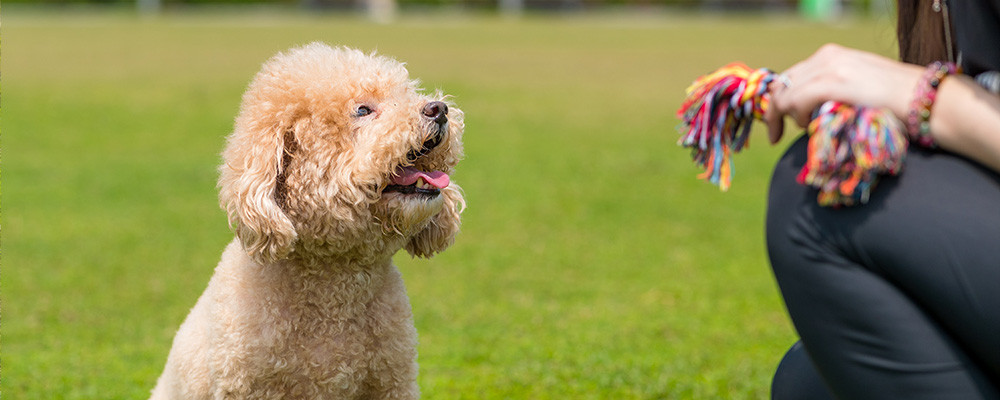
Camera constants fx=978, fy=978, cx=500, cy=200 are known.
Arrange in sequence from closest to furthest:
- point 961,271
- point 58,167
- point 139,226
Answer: point 961,271
point 139,226
point 58,167

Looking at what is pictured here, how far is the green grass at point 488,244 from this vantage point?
4164 mm

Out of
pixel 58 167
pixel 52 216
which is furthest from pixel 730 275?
pixel 58 167

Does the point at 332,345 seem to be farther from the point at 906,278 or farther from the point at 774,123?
the point at 906,278

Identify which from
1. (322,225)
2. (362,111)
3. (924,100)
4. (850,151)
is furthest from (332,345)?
(924,100)

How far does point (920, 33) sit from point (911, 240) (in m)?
0.58

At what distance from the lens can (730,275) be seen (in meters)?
5.96

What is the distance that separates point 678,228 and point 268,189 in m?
5.36

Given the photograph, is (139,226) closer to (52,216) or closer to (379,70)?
(52,216)

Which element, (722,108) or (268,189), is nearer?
(722,108)

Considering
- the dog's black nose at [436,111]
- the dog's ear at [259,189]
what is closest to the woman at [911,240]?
the dog's black nose at [436,111]

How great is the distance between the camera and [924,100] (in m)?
1.61

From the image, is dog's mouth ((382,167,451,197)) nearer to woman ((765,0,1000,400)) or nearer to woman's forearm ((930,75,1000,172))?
woman ((765,0,1000,400))

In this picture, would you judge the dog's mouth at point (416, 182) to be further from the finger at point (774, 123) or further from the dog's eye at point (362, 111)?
the finger at point (774, 123)

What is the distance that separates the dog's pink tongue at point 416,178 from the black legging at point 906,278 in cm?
82
